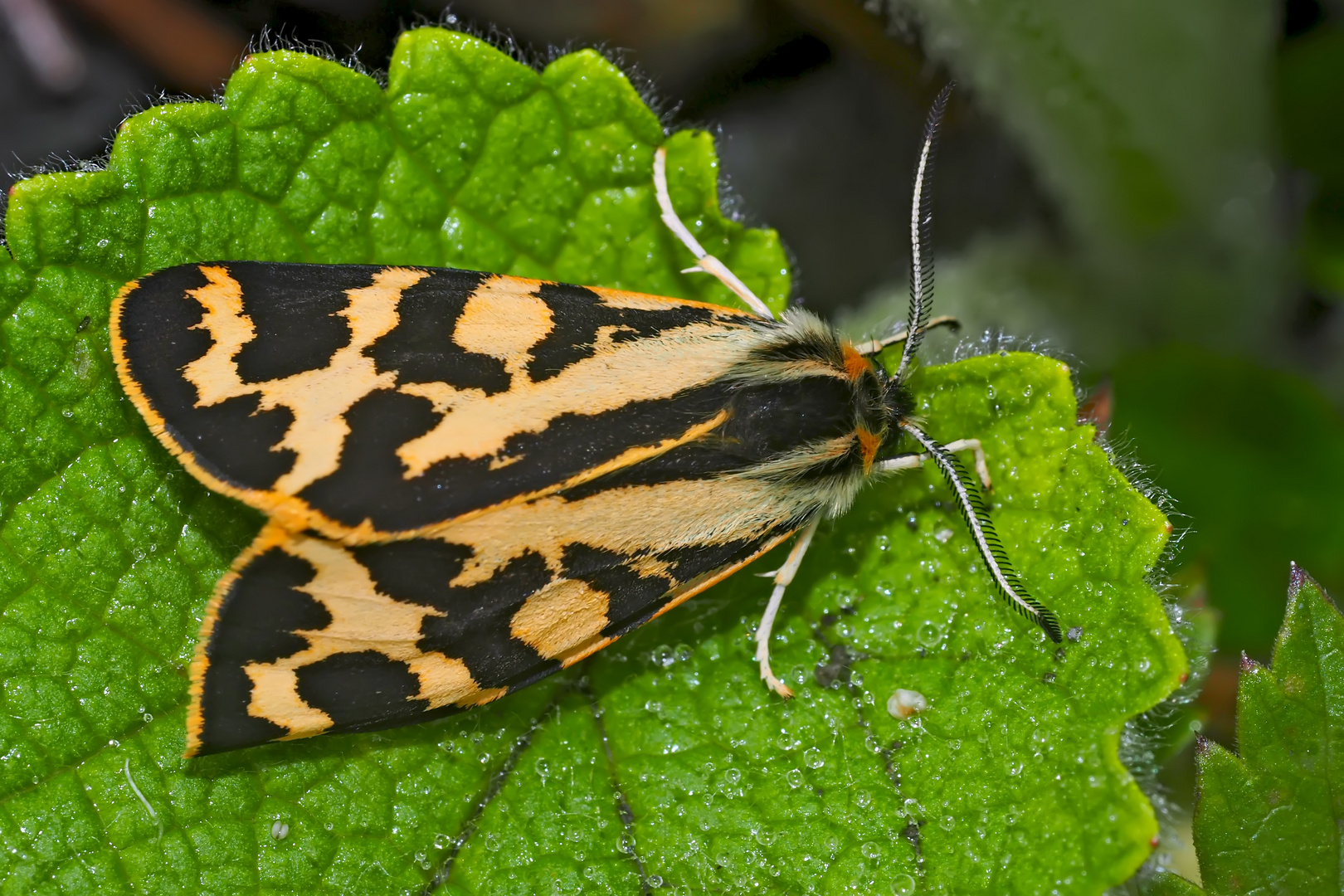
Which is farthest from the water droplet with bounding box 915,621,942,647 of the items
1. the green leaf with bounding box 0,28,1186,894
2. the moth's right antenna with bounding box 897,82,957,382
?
the moth's right antenna with bounding box 897,82,957,382

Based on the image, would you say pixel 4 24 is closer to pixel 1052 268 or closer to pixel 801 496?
pixel 801 496

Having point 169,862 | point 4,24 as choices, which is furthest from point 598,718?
point 4,24

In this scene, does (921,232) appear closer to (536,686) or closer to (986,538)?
(986,538)

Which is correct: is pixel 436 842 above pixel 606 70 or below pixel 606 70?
below

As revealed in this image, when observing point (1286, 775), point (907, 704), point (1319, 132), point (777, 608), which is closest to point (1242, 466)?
point (1319, 132)

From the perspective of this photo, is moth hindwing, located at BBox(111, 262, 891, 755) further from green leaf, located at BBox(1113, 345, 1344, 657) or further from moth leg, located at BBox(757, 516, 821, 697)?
green leaf, located at BBox(1113, 345, 1344, 657)
